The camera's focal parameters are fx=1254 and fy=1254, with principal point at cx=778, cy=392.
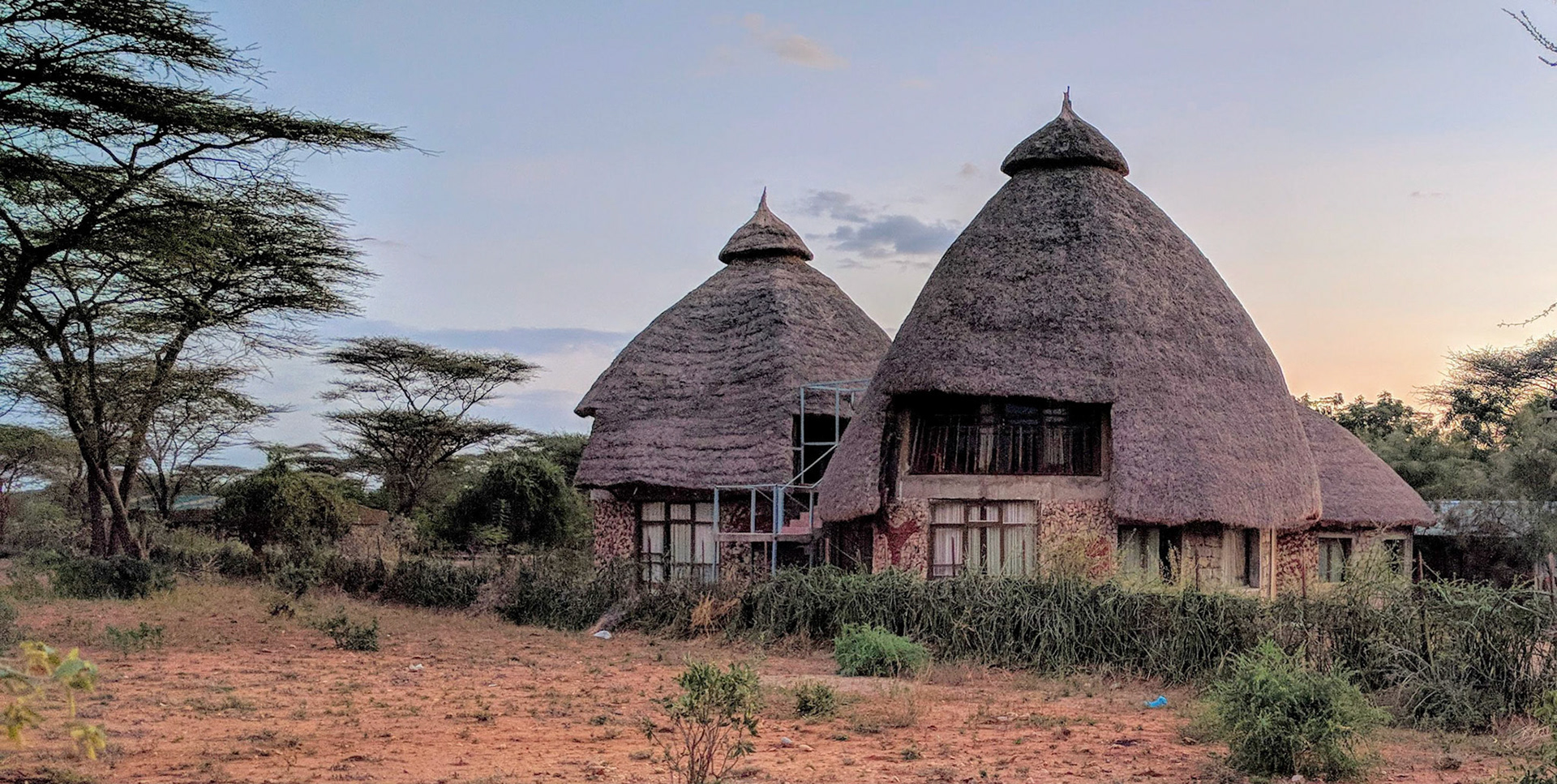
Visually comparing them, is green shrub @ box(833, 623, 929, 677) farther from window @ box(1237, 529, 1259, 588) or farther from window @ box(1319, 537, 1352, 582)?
window @ box(1319, 537, 1352, 582)

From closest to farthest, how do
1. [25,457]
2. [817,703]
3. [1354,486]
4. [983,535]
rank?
1. [817,703]
2. [983,535]
3. [1354,486]
4. [25,457]

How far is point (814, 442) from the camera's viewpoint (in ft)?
68.7

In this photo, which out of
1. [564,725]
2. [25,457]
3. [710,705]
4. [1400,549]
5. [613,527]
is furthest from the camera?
[25,457]

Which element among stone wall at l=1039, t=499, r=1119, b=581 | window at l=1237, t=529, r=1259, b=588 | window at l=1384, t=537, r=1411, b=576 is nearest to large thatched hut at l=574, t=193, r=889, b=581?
stone wall at l=1039, t=499, r=1119, b=581

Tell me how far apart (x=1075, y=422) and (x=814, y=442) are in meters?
5.71

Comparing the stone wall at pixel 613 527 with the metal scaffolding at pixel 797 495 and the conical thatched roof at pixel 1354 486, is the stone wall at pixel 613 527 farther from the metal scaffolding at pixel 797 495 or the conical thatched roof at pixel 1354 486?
the conical thatched roof at pixel 1354 486

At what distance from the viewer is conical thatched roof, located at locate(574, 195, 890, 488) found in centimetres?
1970

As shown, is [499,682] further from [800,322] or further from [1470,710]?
[800,322]

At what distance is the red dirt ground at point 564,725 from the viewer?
25.0 ft

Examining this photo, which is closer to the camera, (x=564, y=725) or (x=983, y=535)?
(x=564, y=725)

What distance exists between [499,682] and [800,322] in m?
10.7

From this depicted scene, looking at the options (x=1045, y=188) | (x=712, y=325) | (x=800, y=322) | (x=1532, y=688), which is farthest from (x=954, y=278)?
(x=1532, y=688)

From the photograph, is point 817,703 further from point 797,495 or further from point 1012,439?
point 797,495

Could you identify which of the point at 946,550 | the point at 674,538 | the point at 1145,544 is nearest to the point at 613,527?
the point at 674,538
